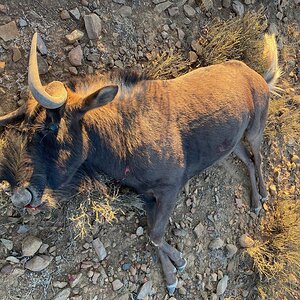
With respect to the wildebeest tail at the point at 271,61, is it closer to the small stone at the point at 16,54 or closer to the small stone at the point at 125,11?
the small stone at the point at 125,11

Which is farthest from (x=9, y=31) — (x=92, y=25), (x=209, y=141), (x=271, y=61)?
(x=271, y=61)

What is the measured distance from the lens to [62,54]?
199 inches

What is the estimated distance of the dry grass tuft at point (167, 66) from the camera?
5.39 meters

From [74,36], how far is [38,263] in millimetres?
2306

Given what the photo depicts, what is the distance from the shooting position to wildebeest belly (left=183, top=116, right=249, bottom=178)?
4812 mm

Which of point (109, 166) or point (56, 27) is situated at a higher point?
point (56, 27)

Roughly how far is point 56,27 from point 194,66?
164 cm

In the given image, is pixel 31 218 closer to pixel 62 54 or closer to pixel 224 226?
pixel 62 54

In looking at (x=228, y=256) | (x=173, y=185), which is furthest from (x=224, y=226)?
(x=173, y=185)

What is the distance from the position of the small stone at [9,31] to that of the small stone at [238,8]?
264 centimetres

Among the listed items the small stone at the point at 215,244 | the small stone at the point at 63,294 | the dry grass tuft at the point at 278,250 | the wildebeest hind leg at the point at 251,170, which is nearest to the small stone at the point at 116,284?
the small stone at the point at 63,294

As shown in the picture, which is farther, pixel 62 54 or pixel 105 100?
pixel 62 54

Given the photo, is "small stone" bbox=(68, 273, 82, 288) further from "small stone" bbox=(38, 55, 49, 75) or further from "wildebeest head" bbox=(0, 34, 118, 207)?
"small stone" bbox=(38, 55, 49, 75)

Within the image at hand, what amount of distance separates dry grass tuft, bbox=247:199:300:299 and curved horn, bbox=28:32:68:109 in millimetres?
3398
